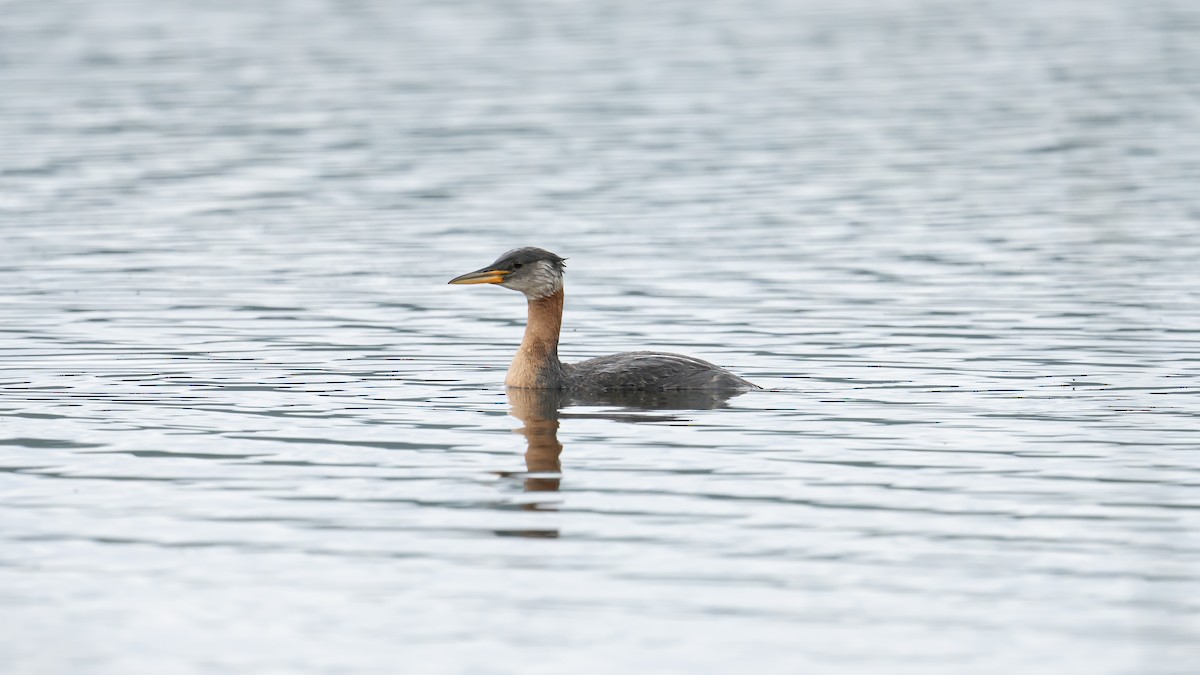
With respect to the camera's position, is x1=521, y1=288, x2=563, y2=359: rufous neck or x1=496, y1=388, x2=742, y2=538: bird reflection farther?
x1=521, y1=288, x2=563, y2=359: rufous neck

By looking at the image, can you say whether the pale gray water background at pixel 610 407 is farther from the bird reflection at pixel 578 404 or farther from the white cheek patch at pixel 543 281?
the white cheek patch at pixel 543 281

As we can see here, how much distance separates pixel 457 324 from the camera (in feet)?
68.9

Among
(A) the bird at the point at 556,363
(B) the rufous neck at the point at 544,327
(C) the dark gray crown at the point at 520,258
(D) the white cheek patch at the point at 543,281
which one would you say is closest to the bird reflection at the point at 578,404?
(A) the bird at the point at 556,363

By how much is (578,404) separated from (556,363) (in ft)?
2.34

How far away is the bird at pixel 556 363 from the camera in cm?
1675

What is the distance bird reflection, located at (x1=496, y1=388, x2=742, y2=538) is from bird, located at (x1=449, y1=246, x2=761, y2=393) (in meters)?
0.07

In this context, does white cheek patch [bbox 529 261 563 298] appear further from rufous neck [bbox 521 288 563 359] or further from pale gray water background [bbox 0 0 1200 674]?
pale gray water background [bbox 0 0 1200 674]

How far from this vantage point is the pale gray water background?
10.2 metres

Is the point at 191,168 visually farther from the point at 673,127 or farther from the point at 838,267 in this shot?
the point at 838,267

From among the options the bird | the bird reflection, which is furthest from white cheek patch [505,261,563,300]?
the bird reflection

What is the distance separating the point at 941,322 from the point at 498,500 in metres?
8.53

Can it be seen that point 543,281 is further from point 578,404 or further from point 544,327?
point 578,404

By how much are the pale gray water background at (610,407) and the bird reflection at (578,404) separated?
215 mm

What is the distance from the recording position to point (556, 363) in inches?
675
